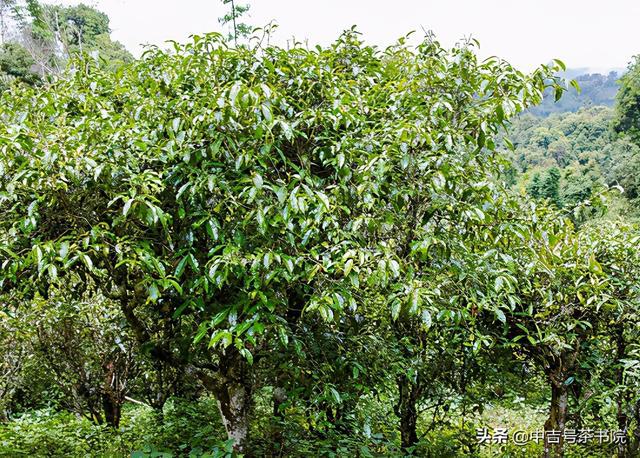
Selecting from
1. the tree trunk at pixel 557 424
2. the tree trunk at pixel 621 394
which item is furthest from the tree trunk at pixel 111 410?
the tree trunk at pixel 621 394

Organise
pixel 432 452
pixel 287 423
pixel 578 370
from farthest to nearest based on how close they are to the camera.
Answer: pixel 432 452
pixel 578 370
pixel 287 423

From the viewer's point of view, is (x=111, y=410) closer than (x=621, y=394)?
No

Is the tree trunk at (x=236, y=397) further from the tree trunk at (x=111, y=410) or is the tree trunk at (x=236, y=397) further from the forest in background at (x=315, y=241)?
the tree trunk at (x=111, y=410)

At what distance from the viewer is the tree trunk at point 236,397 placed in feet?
10.3

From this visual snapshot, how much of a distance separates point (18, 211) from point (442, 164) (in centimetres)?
223

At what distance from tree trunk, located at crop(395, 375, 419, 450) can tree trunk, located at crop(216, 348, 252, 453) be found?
134cm

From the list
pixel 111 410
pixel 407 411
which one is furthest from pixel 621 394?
pixel 111 410

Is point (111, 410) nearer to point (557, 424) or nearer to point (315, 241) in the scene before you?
point (315, 241)

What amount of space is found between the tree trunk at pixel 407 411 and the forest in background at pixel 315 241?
2 cm

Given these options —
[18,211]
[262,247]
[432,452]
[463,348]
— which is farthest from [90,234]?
[432,452]

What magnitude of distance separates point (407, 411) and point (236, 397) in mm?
1586

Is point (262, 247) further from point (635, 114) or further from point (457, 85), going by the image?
point (635, 114)

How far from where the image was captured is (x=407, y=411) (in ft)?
13.2

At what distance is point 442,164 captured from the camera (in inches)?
96.7
